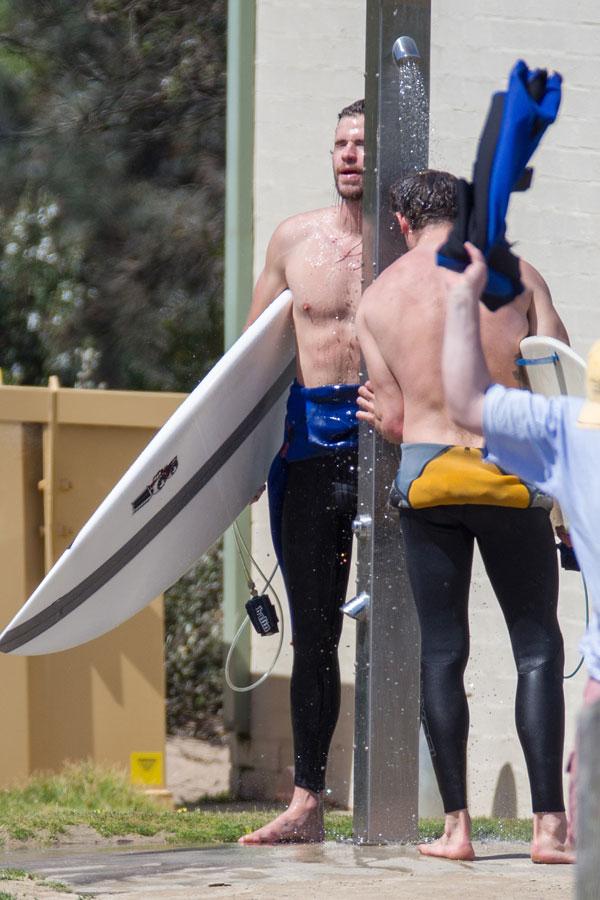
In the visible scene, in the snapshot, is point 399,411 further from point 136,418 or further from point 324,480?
point 136,418

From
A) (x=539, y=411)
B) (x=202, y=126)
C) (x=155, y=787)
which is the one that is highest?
(x=202, y=126)

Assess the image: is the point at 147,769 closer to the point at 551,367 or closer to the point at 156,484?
the point at 156,484

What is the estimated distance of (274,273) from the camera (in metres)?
4.93

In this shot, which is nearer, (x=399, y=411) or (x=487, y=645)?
(x=399, y=411)

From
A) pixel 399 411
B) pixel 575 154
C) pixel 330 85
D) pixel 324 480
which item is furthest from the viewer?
pixel 330 85

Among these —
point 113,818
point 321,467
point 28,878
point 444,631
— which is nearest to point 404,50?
point 321,467

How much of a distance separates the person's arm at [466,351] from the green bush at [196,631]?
6118mm

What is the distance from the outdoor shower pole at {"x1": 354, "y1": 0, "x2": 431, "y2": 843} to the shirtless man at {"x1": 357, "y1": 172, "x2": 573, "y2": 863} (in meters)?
0.20

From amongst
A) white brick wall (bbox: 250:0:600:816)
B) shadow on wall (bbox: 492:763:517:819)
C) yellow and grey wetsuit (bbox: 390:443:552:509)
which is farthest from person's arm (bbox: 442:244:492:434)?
shadow on wall (bbox: 492:763:517:819)

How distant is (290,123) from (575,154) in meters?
1.16

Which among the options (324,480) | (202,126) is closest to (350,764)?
(324,480)

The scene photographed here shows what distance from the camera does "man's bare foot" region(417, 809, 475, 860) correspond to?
4.15 m

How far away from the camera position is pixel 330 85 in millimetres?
6504

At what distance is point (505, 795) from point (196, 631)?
3247mm
